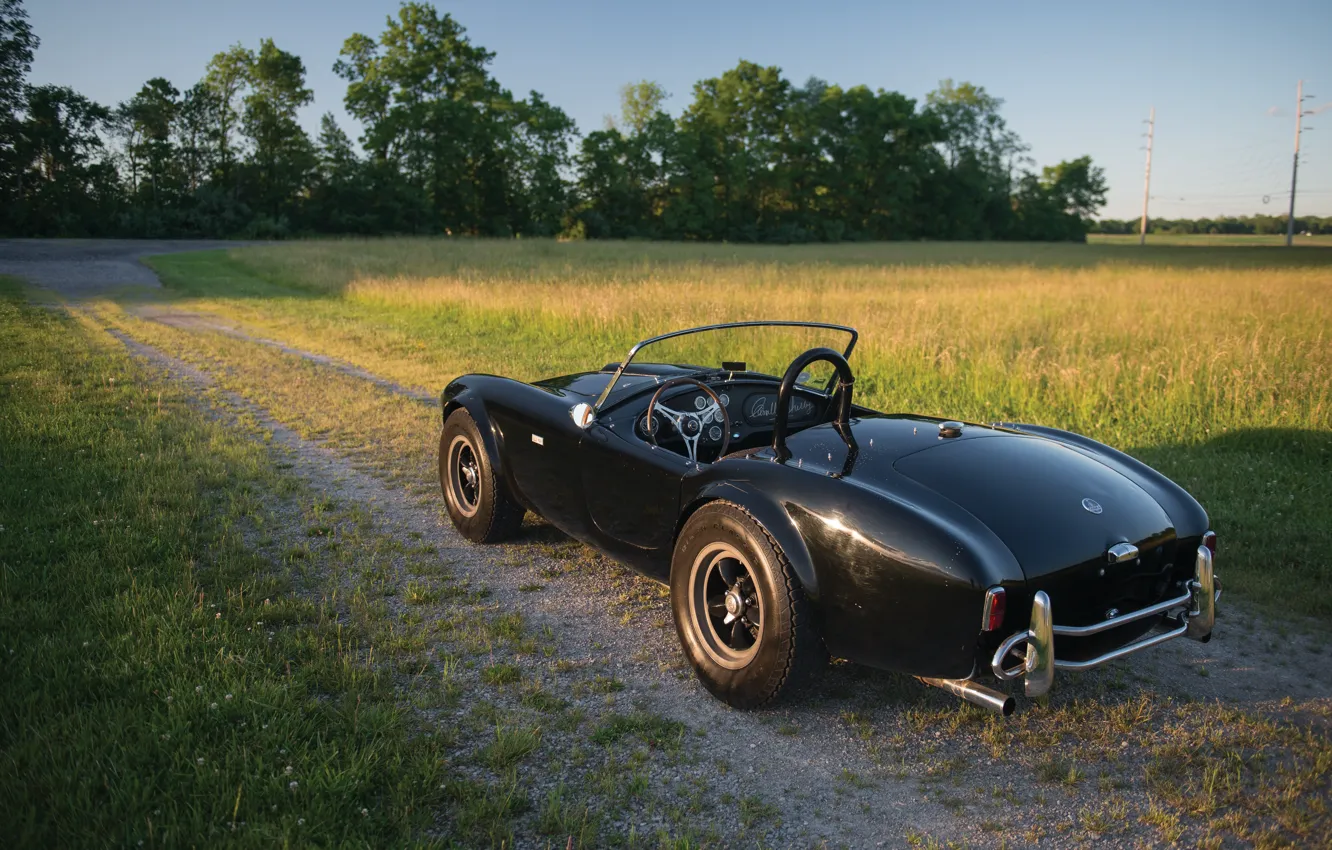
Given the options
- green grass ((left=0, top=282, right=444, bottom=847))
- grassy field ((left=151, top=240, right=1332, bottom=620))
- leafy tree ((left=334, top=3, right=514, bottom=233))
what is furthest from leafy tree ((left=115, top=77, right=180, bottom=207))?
green grass ((left=0, top=282, right=444, bottom=847))

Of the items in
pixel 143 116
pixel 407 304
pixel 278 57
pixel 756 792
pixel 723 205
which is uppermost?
pixel 278 57

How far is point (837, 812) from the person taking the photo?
103 inches

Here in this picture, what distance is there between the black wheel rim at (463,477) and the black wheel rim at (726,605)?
2062 mm

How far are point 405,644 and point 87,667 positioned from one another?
1.12 metres

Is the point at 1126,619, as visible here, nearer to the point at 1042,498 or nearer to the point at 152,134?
the point at 1042,498

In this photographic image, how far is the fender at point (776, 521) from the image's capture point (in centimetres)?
297

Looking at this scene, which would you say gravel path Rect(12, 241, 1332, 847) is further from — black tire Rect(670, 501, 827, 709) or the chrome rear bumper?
the chrome rear bumper

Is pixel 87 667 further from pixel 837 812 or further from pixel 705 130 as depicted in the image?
pixel 705 130

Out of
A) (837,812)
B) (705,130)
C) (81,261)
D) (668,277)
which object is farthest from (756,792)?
(705,130)

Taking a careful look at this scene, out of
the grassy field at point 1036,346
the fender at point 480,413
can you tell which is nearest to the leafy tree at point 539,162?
the grassy field at point 1036,346

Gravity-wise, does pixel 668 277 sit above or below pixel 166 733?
above

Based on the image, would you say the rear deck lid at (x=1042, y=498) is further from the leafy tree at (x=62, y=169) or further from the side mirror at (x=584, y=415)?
the leafy tree at (x=62, y=169)

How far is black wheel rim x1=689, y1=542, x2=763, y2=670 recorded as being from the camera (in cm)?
321

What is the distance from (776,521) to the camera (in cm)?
306
